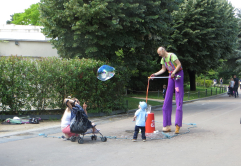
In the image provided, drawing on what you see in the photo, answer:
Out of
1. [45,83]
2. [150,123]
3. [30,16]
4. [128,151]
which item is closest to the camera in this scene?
[128,151]

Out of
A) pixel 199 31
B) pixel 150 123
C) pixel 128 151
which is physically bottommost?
pixel 128 151

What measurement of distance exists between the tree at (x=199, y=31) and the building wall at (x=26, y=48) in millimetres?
11975

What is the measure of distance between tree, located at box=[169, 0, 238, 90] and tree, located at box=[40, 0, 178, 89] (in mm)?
9867

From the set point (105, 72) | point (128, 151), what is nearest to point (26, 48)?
point (105, 72)

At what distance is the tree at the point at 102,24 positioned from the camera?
14997 mm

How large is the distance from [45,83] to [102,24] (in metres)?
4.81

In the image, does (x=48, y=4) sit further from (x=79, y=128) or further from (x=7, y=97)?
(x=79, y=128)

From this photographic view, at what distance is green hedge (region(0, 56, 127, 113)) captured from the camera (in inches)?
495

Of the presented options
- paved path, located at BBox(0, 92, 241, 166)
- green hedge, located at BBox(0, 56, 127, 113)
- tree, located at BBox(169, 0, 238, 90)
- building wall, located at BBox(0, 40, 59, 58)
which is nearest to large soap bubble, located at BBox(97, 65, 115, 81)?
paved path, located at BBox(0, 92, 241, 166)

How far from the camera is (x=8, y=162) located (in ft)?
20.4

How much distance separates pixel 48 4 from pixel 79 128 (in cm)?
1060

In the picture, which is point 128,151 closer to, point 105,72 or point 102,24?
point 105,72

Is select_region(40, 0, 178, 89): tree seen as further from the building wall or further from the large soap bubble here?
the building wall

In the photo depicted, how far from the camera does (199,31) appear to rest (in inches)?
1056
